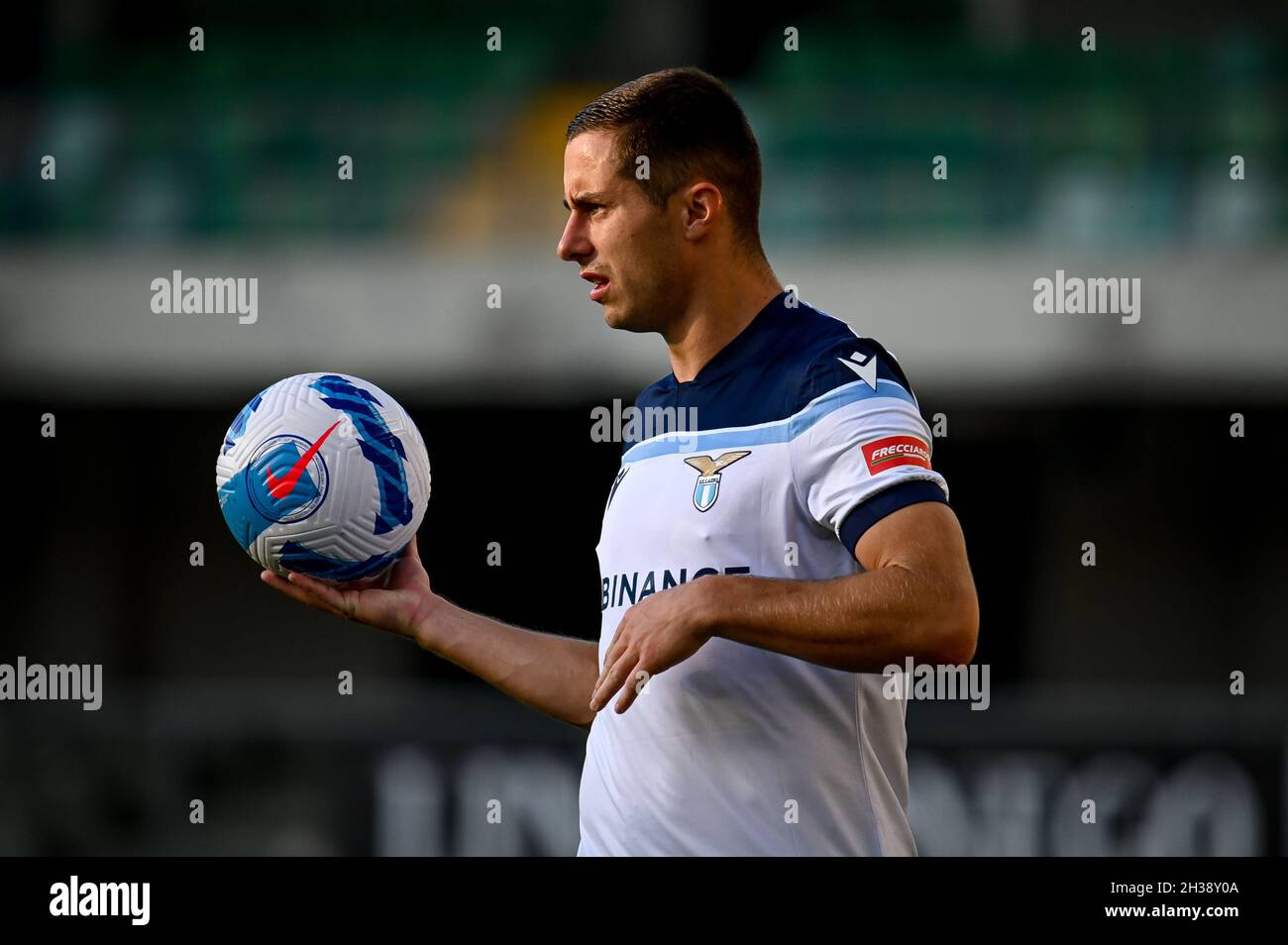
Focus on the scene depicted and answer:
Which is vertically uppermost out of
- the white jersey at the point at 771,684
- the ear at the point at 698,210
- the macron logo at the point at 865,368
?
the ear at the point at 698,210

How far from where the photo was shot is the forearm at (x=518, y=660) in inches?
119

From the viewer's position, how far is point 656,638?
2344 millimetres

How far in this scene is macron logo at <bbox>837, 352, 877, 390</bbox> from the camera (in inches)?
103

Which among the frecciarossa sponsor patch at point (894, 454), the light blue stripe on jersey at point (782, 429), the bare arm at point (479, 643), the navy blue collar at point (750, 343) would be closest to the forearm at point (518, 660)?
the bare arm at point (479, 643)

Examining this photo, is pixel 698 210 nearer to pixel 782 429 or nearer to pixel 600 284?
pixel 600 284

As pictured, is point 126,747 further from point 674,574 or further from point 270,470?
point 674,574

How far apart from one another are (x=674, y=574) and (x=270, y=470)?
2.76 ft

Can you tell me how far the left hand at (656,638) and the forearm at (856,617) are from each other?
0.02 meters

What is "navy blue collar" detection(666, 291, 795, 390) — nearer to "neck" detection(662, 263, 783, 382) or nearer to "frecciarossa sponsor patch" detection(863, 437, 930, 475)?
"neck" detection(662, 263, 783, 382)

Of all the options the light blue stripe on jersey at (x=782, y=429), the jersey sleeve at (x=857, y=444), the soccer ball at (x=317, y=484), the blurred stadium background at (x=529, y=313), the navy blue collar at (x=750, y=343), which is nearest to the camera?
the jersey sleeve at (x=857, y=444)

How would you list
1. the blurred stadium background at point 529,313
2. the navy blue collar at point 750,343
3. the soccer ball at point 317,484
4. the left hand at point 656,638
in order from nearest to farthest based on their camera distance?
1. the left hand at point 656,638
2. the navy blue collar at point 750,343
3. the soccer ball at point 317,484
4. the blurred stadium background at point 529,313

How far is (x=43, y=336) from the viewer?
10156 mm

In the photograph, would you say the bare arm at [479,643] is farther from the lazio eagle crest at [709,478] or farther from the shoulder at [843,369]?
the shoulder at [843,369]

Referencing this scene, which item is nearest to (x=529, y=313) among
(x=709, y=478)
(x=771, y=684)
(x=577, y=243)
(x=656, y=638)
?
(x=577, y=243)
